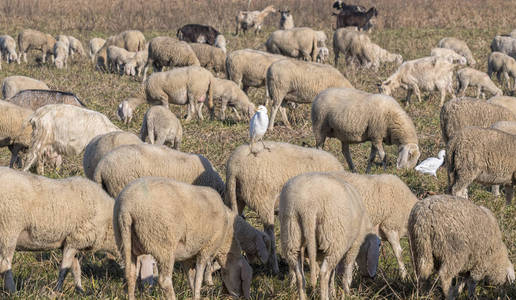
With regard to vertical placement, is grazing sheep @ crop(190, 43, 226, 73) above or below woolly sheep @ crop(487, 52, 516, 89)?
above

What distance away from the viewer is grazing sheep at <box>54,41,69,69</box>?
22214mm

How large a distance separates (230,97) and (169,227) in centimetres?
999

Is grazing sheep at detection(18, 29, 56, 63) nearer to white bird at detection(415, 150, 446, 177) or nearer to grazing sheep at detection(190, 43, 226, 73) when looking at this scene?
grazing sheep at detection(190, 43, 226, 73)

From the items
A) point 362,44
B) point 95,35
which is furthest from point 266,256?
point 95,35

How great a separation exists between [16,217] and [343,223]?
270cm

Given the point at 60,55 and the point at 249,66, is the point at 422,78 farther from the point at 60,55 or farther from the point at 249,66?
the point at 60,55

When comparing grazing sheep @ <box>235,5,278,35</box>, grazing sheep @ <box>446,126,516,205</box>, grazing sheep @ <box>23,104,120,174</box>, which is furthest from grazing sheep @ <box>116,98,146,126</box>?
grazing sheep @ <box>235,5,278,35</box>

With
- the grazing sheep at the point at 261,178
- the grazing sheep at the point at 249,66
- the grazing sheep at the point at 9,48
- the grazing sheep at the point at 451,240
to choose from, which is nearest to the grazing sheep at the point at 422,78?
the grazing sheep at the point at 249,66

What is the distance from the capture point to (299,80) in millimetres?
13141

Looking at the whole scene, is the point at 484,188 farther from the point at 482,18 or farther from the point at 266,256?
the point at 482,18

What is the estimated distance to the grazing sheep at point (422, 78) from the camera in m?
17.0

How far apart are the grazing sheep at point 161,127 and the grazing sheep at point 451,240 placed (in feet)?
20.5

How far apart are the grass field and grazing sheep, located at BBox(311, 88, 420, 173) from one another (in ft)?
1.51

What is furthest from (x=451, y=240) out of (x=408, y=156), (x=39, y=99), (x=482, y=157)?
(x=39, y=99)
